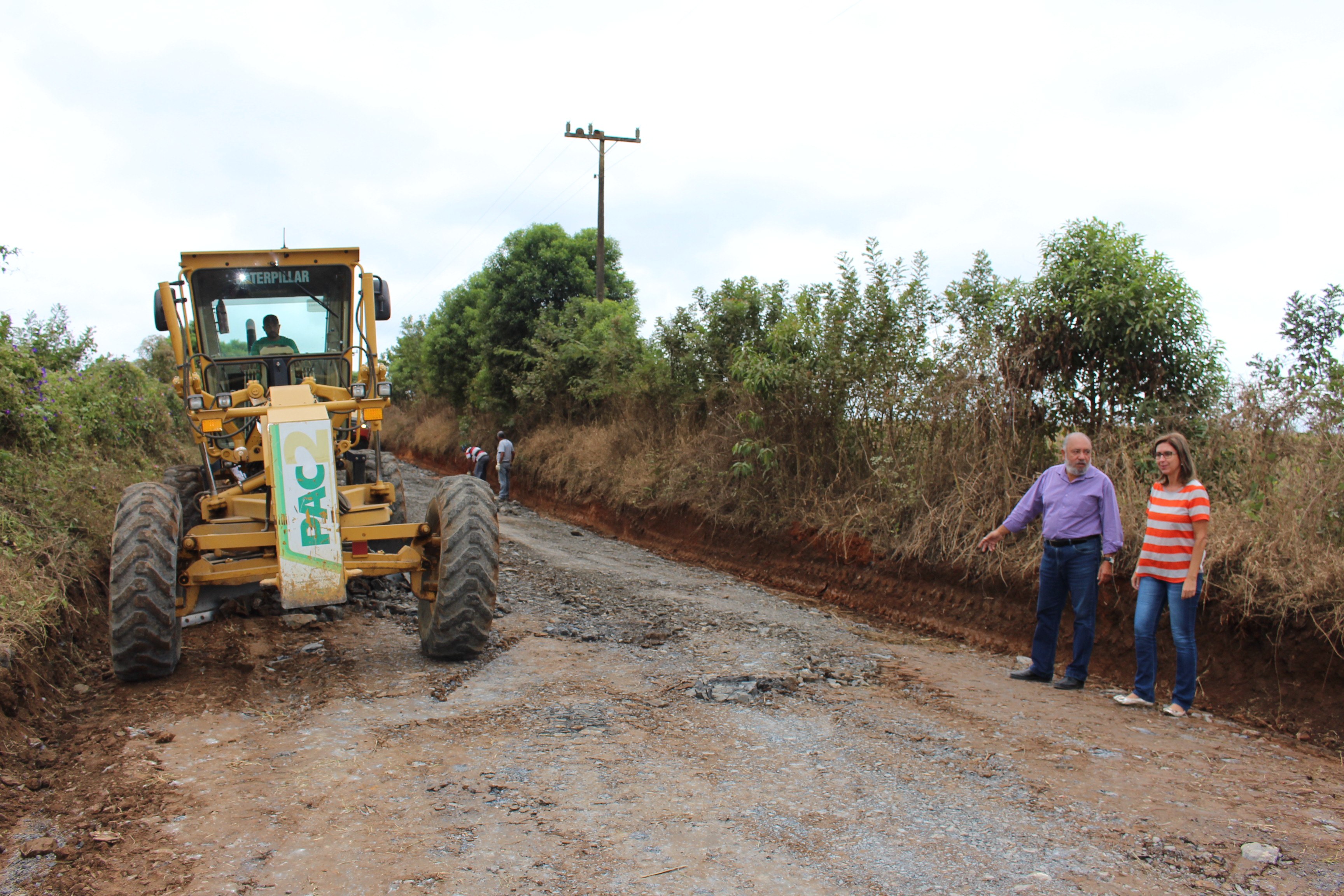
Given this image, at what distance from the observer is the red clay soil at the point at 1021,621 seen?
605cm

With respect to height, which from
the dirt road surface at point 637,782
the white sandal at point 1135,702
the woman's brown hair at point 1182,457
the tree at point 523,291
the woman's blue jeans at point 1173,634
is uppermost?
the tree at point 523,291

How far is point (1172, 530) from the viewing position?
228 inches

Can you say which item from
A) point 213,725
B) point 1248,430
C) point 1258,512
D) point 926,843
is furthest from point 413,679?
point 1248,430

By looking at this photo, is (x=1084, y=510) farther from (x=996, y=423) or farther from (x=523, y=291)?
(x=523, y=291)

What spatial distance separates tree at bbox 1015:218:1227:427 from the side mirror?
6.46 meters

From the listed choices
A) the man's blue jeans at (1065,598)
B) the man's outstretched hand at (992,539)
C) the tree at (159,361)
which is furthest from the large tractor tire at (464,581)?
the tree at (159,361)

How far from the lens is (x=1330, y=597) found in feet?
19.5

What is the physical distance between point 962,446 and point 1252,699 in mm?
3961

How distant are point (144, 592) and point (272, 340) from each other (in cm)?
267

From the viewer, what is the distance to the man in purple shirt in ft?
20.5

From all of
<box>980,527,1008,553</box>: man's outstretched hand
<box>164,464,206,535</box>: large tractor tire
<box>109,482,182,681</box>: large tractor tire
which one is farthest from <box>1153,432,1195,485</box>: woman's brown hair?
<box>164,464,206,535</box>: large tractor tire

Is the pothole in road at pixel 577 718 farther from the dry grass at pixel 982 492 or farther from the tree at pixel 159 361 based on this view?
the tree at pixel 159 361

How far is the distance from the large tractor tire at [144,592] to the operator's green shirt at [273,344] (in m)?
1.94

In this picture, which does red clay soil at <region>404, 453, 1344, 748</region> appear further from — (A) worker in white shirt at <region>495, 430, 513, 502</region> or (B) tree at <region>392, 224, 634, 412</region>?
(B) tree at <region>392, 224, 634, 412</region>
